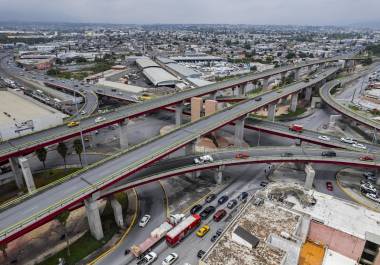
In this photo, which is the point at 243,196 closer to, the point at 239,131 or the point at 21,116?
the point at 239,131

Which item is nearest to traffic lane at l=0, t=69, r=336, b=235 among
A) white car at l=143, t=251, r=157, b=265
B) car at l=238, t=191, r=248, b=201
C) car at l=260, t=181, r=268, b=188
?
white car at l=143, t=251, r=157, b=265

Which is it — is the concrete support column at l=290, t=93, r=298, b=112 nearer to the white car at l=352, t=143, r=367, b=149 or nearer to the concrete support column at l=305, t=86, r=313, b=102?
the concrete support column at l=305, t=86, r=313, b=102

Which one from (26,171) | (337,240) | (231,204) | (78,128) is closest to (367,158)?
(337,240)

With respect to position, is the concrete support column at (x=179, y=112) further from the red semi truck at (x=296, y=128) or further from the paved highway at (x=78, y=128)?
the red semi truck at (x=296, y=128)

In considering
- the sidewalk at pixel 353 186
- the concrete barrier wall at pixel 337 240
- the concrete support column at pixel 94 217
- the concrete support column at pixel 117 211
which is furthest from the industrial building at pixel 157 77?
the concrete barrier wall at pixel 337 240

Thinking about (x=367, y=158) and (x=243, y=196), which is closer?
(x=243, y=196)

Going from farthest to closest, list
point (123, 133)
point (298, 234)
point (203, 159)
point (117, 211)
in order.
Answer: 1. point (123, 133)
2. point (203, 159)
3. point (117, 211)
4. point (298, 234)

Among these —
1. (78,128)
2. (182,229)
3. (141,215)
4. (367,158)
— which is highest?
(78,128)
